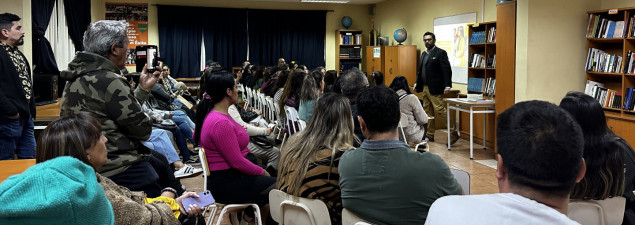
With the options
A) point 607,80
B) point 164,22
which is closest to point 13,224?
point 607,80

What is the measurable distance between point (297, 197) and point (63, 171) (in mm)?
1612

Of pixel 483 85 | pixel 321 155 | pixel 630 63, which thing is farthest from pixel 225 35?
pixel 321 155

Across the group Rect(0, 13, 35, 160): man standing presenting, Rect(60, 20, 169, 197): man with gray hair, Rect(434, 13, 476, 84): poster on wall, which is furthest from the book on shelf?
Rect(60, 20, 169, 197): man with gray hair

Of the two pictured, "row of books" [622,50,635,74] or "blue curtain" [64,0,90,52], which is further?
"blue curtain" [64,0,90,52]

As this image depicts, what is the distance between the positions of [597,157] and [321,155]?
1.23m

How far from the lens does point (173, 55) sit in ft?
44.2

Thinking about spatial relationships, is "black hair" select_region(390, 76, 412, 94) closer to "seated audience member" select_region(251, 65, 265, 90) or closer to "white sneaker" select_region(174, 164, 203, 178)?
"white sneaker" select_region(174, 164, 203, 178)

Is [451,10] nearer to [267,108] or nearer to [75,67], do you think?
[267,108]

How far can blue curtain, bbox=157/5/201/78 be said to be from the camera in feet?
43.7

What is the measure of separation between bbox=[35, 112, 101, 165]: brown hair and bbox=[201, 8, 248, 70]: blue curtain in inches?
475

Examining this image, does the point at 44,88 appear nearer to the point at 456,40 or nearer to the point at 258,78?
the point at 258,78

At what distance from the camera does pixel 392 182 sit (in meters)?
2.09

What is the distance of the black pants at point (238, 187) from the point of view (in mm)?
3270

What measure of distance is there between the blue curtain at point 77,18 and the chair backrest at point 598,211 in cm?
873
